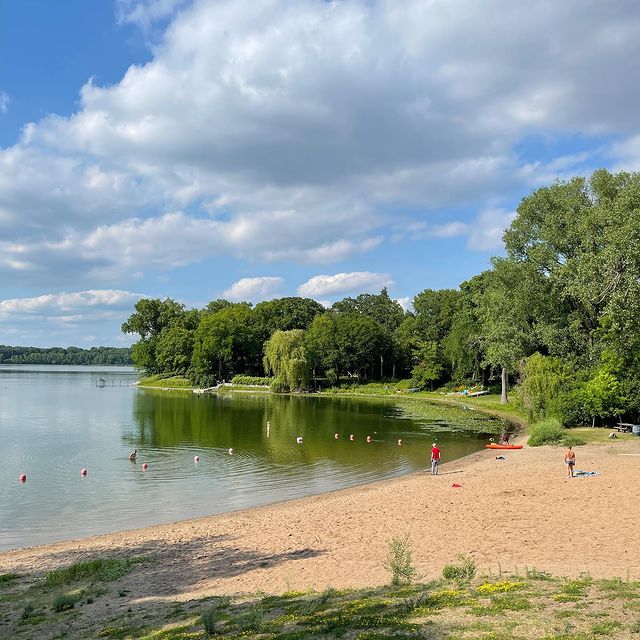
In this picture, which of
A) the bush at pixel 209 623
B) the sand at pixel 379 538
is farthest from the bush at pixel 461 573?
the bush at pixel 209 623

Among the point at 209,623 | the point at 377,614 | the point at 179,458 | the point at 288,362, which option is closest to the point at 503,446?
the point at 179,458

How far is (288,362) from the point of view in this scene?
87.4 m

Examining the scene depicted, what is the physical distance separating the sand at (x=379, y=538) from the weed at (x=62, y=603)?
3.74 feet

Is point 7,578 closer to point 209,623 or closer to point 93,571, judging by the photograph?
point 93,571

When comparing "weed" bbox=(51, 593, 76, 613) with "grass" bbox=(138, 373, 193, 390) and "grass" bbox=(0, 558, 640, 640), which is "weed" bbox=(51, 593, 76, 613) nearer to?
"grass" bbox=(0, 558, 640, 640)

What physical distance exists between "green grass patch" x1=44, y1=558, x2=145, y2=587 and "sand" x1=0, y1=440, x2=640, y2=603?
406mm

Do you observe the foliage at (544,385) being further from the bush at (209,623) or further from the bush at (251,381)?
the bush at (251,381)

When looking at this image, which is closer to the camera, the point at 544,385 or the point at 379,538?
the point at 379,538

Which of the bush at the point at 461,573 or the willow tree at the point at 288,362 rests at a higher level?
the willow tree at the point at 288,362

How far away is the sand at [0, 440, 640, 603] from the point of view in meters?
12.6

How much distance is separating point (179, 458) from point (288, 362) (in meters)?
54.5

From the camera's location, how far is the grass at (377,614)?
291 inches

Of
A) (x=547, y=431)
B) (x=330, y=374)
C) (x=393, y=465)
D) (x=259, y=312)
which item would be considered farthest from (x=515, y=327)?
(x=259, y=312)

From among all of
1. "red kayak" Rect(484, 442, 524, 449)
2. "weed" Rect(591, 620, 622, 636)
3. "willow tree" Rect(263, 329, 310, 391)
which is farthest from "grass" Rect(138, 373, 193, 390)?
"weed" Rect(591, 620, 622, 636)
